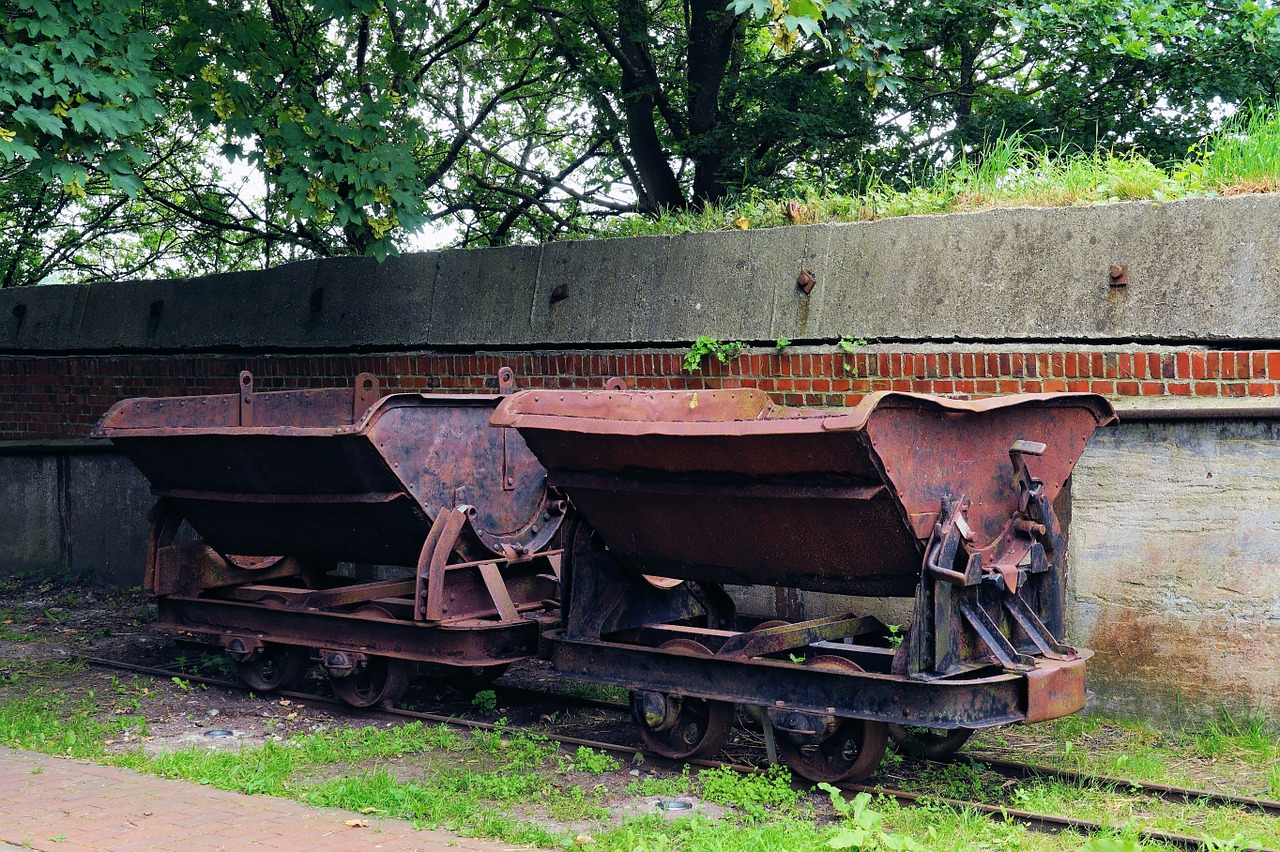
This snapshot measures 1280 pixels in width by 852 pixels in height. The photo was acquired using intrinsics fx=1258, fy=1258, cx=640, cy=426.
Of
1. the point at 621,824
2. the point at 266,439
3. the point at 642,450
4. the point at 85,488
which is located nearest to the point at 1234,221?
the point at 642,450

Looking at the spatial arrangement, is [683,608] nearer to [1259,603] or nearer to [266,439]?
[266,439]

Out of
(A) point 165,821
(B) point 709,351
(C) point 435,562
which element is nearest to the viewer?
(A) point 165,821

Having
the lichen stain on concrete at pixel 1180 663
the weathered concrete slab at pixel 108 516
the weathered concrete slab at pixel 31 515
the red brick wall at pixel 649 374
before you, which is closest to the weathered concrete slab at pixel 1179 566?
the lichen stain on concrete at pixel 1180 663

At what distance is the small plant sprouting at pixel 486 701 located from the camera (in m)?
7.68

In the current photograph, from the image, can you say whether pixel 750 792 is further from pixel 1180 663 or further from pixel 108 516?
pixel 108 516

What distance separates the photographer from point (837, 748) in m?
5.86

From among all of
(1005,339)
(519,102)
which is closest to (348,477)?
(1005,339)

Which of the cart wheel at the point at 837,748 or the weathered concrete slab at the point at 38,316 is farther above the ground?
the weathered concrete slab at the point at 38,316

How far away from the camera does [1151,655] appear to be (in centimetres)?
684

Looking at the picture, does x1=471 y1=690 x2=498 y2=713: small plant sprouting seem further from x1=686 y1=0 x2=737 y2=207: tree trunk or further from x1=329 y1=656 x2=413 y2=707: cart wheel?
x1=686 y1=0 x2=737 y2=207: tree trunk

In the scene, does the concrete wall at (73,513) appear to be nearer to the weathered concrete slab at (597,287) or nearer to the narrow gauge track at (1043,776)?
the weathered concrete slab at (597,287)

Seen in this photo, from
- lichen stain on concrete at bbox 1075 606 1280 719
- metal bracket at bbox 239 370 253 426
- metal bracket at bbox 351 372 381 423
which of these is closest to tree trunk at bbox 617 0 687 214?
metal bracket at bbox 351 372 381 423

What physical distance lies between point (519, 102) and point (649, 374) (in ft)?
27.2

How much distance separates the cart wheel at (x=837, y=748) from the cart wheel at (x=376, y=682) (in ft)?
8.39
